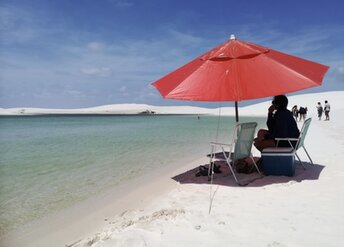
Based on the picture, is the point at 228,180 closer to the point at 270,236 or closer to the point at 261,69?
the point at 261,69

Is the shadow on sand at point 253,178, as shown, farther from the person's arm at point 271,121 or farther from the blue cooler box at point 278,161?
the person's arm at point 271,121

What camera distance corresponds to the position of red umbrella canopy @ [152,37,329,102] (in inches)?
222

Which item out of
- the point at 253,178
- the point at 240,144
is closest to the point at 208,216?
the point at 240,144

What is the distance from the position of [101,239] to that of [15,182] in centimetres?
469

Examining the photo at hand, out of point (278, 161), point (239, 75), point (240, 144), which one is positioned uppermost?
point (239, 75)

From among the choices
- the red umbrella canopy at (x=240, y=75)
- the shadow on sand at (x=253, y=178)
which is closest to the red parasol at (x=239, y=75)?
the red umbrella canopy at (x=240, y=75)

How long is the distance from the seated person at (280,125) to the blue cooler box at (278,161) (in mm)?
310

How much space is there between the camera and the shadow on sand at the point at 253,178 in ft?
19.4

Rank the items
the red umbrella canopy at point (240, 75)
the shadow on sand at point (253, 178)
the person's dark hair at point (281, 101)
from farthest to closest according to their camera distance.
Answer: the person's dark hair at point (281, 101), the shadow on sand at point (253, 178), the red umbrella canopy at point (240, 75)

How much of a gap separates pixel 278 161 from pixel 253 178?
54cm

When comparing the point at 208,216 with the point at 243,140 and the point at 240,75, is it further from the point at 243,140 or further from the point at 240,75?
the point at 240,75

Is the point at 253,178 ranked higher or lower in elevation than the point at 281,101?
lower

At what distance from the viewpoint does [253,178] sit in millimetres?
6242

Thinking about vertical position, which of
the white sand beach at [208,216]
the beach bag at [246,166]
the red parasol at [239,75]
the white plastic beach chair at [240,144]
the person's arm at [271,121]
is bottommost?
the white sand beach at [208,216]
